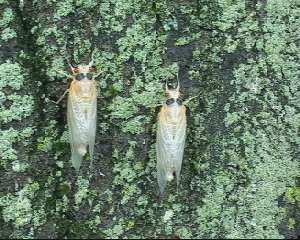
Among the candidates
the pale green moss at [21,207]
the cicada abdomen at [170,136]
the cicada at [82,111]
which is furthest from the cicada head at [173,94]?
the pale green moss at [21,207]

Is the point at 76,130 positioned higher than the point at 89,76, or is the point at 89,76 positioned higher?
the point at 89,76

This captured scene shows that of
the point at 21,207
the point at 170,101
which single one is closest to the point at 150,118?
the point at 170,101

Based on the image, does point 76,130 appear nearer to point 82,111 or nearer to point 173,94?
point 82,111

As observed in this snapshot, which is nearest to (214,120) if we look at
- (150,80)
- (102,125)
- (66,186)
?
(150,80)

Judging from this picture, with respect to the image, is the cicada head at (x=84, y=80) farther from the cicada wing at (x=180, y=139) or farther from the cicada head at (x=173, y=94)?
the cicada wing at (x=180, y=139)

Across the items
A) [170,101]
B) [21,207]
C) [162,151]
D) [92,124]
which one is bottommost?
[21,207]

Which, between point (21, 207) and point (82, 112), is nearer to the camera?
point (21, 207)
